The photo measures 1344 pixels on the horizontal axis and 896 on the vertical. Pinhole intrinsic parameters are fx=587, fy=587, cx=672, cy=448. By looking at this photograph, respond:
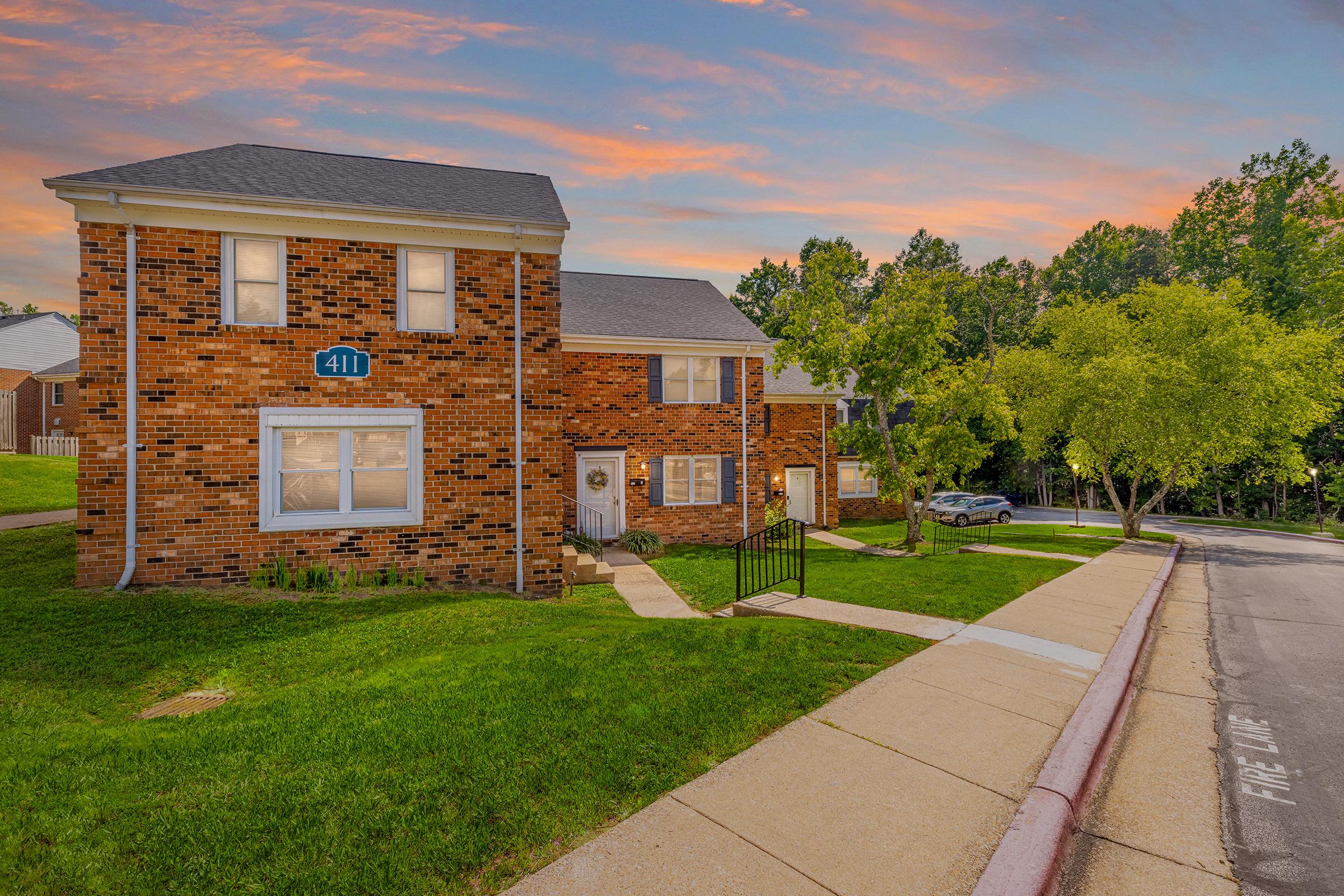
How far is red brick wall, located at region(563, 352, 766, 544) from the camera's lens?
17688 mm

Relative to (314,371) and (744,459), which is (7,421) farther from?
(744,459)

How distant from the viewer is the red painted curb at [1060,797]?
3.20 metres

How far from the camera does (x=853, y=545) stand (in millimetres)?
19031

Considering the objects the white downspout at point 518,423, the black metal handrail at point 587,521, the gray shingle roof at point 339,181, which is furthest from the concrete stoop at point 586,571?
the gray shingle roof at point 339,181

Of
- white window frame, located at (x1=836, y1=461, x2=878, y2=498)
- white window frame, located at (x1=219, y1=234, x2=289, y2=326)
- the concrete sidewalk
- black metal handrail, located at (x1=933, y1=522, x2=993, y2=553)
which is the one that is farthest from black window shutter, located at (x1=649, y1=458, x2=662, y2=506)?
the concrete sidewalk

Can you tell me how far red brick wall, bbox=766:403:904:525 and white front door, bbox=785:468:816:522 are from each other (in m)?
0.23

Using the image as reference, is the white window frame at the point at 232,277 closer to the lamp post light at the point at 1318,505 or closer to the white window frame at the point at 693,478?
the white window frame at the point at 693,478

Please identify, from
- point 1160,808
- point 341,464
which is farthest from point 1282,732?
point 341,464

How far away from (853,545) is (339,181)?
54.5 feet

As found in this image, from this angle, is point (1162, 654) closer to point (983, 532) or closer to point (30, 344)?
point (983, 532)

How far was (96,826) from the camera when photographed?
130 inches

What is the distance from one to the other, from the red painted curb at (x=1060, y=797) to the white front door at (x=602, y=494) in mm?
13032

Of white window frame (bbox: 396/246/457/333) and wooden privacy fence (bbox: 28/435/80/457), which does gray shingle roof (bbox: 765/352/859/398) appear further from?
wooden privacy fence (bbox: 28/435/80/457)

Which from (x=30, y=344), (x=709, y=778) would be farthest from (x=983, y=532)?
(x=30, y=344)
